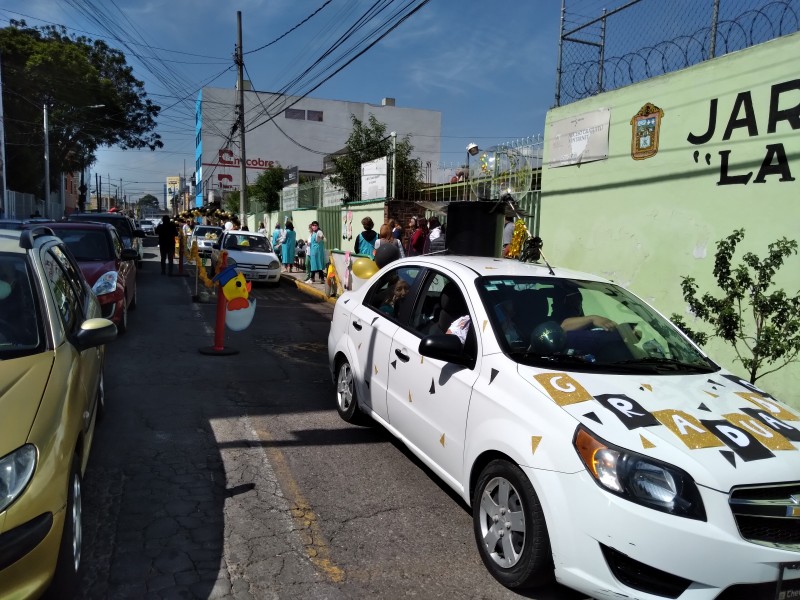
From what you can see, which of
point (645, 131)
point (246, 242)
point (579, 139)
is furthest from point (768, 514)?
point (246, 242)

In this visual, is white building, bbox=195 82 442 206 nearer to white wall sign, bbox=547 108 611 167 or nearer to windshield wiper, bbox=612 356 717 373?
white wall sign, bbox=547 108 611 167

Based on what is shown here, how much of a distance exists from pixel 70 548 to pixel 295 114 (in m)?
58.8

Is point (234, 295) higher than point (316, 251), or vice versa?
point (316, 251)

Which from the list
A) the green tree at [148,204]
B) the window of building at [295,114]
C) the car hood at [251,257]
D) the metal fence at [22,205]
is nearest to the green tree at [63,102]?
the metal fence at [22,205]

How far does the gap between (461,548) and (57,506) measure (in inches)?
82.0

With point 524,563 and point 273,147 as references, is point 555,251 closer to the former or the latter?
point 524,563

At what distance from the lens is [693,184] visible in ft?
23.2

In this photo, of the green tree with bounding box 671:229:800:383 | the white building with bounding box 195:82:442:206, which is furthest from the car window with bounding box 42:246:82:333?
the white building with bounding box 195:82:442:206

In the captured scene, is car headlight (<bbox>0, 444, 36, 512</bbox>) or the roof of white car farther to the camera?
the roof of white car

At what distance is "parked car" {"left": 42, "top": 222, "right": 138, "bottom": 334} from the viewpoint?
8.34 m

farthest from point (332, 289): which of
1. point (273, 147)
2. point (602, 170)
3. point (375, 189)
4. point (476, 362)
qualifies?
point (273, 147)

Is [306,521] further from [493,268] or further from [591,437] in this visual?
[493,268]

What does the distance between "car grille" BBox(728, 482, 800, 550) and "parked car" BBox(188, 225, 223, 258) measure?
64.6ft

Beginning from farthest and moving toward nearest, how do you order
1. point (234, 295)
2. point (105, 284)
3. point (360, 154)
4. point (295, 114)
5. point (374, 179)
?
1. point (295, 114)
2. point (360, 154)
3. point (374, 179)
4. point (105, 284)
5. point (234, 295)
